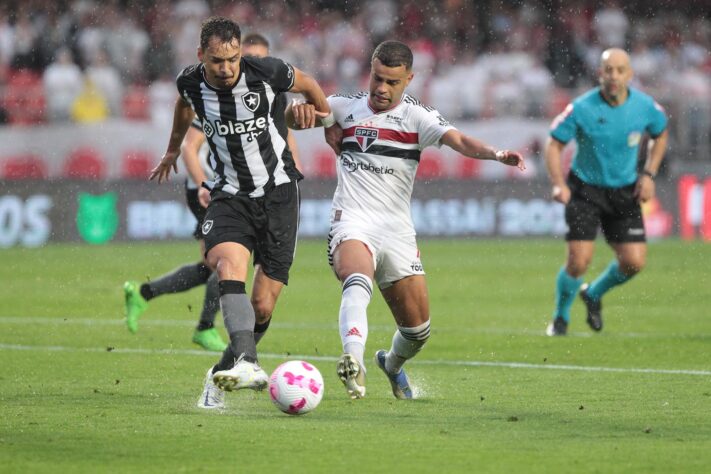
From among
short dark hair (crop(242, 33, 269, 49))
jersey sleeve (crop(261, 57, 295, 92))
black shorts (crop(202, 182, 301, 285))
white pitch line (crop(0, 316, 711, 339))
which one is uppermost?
short dark hair (crop(242, 33, 269, 49))

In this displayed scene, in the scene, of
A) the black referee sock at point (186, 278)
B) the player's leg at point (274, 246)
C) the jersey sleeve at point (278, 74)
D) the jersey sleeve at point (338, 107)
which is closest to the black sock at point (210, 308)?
the black referee sock at point (186, 278)

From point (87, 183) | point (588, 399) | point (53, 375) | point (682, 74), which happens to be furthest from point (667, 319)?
point (682, 74)

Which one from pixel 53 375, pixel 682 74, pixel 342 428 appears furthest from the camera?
pixel 682 74

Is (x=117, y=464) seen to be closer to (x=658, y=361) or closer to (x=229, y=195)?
(x=229, y=195)

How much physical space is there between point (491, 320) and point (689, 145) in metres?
11.2

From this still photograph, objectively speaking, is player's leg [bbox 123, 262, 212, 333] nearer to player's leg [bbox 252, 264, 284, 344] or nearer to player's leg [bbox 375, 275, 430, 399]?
player's leg [bbox 252, 264, 284, 344]

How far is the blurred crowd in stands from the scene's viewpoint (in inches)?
842

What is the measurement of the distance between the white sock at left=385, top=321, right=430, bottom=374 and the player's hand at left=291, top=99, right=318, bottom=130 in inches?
48.5

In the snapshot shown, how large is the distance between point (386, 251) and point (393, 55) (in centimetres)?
106

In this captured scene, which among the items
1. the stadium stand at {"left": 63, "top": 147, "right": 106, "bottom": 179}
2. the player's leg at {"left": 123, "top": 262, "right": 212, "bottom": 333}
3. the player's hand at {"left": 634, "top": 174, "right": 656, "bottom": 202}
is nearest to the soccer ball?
the player's leg at {"left": 123, "top": 262, "right": 212, "bottom": 333}

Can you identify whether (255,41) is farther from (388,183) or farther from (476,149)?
(476,149)

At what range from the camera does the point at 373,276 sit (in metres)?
7.22

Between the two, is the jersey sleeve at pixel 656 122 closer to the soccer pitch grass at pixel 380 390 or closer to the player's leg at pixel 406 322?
the soccer pitch grass at pixel 380 390

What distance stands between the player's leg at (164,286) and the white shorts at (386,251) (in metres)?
3.15
